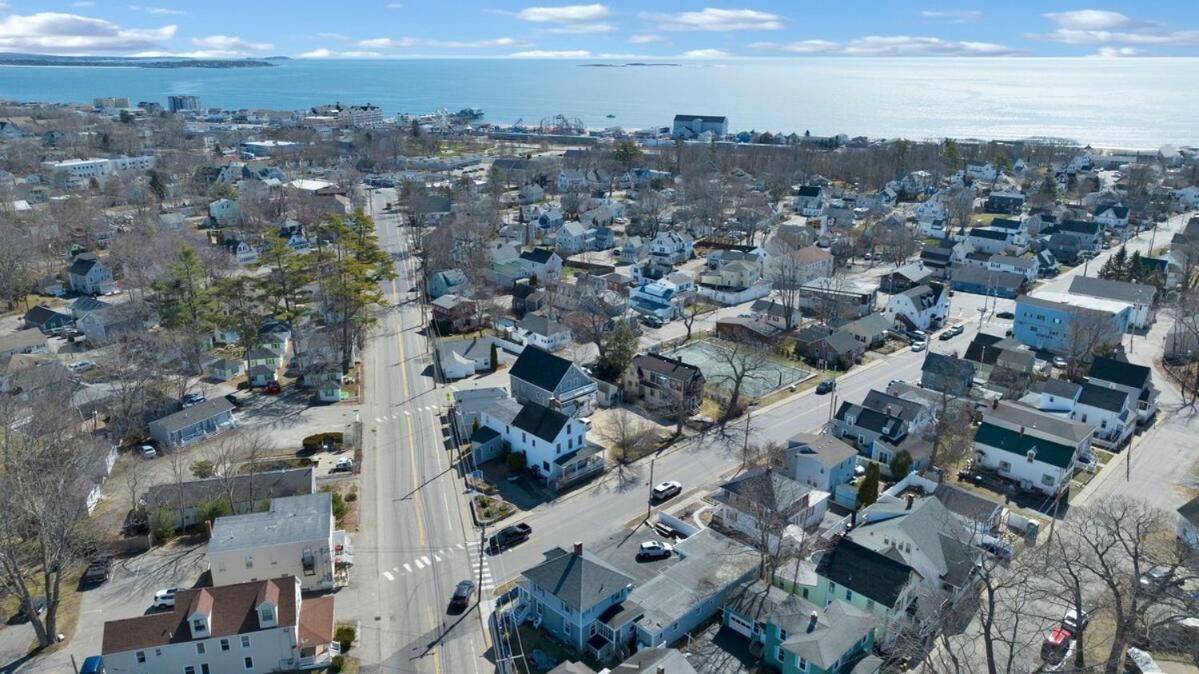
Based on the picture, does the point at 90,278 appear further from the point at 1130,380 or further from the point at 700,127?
the point at 700,127

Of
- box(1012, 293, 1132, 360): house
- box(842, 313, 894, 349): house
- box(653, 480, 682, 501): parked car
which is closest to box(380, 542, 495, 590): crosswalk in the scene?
box(653, 480, 682, 501): parked car

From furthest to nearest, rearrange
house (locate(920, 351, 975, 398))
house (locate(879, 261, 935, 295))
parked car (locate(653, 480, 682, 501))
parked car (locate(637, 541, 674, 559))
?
house (locate(879, 261, 935, 295))
house (locate(920, 351, 975, 398))
parked car (locate(653, 480, 682, 501))
parked car (locate(637, 541, 674, 559))

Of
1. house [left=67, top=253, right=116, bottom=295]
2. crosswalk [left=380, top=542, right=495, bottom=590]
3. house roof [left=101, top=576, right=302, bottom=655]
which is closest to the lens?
house roof [left=101, top=576, right=302, bottom=655]

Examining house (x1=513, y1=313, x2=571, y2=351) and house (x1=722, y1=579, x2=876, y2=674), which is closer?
house (x1=722, y1=579, x2=876, y2=674)

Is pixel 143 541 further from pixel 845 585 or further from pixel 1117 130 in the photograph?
pixel 1117 130

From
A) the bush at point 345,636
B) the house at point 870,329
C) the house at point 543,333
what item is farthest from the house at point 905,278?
the bush at point 345,636

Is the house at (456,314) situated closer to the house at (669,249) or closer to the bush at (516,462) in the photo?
the bush at (516,462)

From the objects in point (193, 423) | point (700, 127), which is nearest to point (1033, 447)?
point (193, 423)

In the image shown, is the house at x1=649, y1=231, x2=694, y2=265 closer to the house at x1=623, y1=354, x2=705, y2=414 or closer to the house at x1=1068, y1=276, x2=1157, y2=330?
the house at x1=623, y1=354, x2=705, y2=414
